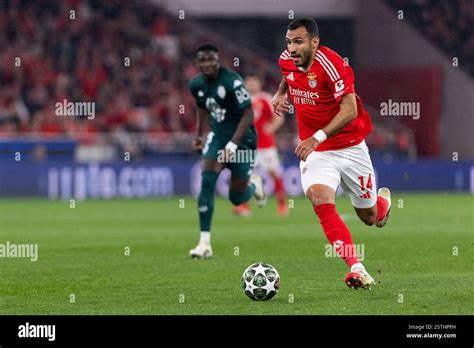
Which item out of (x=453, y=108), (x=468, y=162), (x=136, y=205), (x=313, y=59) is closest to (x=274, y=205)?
(x=136, y=205)

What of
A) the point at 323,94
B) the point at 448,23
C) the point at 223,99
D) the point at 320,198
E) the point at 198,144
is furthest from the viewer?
the point at 448,23

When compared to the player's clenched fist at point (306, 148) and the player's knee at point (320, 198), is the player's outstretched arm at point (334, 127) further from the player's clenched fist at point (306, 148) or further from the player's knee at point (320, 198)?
the player's knee at point (320, 198)

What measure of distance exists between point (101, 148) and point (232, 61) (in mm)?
7731

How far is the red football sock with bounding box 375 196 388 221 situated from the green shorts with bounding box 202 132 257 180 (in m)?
2.45

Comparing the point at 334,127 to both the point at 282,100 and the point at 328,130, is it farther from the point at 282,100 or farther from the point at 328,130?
the point at 282,100

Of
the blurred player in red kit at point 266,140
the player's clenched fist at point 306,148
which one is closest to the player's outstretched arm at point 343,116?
the player's clenched fist at point 306,148

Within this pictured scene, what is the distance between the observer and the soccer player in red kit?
9531mm

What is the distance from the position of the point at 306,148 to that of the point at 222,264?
312 cm

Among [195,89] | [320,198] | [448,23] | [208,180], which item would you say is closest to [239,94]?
[195,89]

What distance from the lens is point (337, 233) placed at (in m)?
9.59

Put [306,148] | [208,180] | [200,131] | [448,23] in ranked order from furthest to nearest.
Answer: [448,23]
[200,131]
[208,180]
[306,148]

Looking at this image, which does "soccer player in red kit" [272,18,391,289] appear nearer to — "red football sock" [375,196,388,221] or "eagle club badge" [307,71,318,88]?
"eagle club badge" [307,71,318,88]

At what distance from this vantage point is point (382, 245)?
14406 mm
